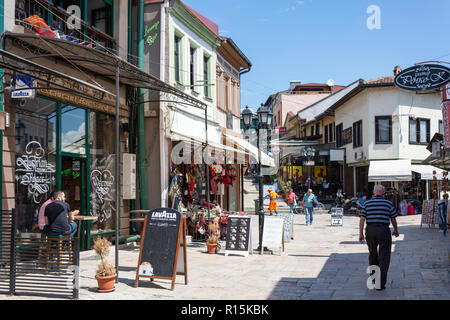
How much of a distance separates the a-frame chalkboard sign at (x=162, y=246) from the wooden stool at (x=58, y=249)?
1562 mm

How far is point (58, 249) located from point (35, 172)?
3532 mm

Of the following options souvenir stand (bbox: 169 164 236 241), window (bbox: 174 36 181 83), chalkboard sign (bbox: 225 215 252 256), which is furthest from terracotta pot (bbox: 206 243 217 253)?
window (bbox: 174 36 181 83)

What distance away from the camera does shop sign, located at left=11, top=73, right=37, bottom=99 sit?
909 cm

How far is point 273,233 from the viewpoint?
1230cm

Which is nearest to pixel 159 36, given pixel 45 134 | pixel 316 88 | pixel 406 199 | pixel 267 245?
pixel 45 134

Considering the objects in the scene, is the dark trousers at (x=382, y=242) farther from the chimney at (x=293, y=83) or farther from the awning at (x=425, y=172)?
the chimney at (x=293, y=83)

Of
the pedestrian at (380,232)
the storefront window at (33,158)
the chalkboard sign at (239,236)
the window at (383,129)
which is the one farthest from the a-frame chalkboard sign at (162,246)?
the window at (383,129)

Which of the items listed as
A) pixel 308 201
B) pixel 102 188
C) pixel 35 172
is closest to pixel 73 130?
pixel 35 172

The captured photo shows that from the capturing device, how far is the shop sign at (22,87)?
358 inches

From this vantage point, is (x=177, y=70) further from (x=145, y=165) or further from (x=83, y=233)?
(x=83, y=233)

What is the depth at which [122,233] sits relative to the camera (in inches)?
518

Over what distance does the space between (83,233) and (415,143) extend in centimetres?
2227

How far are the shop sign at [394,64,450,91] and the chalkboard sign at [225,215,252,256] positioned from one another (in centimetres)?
549
